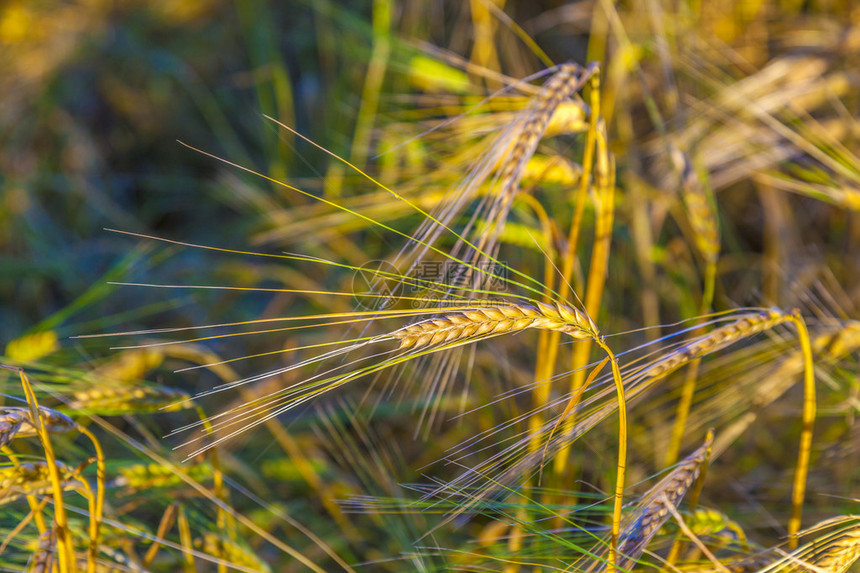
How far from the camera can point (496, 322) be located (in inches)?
15.9

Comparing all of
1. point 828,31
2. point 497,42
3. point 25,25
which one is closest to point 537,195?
point 497,42

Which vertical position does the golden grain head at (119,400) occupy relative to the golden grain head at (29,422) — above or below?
below

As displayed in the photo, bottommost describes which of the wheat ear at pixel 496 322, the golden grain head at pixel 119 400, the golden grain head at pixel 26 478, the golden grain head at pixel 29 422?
the golden grain head at pixel 26 478

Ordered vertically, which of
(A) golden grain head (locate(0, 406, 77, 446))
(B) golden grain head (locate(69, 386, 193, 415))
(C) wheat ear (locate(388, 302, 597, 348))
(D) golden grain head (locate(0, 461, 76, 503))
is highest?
(C) wheat ear (locate(388, 302, 597, 348))

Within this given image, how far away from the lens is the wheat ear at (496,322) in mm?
391

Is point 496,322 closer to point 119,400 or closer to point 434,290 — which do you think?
point 434,290

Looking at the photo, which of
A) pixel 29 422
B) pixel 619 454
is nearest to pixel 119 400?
pixel 29 422

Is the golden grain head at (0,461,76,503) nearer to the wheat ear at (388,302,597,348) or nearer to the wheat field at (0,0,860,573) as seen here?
the wheat field at (0,0,860,573)

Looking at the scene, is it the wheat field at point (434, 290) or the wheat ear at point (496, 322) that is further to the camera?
the wheat field at point (434, 290)

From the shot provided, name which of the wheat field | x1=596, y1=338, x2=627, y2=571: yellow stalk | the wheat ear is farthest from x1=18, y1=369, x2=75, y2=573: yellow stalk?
x1=596, y1=338, x2=627, y2=571: yellow stalk

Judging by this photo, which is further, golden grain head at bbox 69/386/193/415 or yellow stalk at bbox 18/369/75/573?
golden grain head at bbox 69/386/193/415

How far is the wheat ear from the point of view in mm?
391

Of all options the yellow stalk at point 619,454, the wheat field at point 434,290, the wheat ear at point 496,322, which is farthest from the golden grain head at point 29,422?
the yellow stalk at point 619,454

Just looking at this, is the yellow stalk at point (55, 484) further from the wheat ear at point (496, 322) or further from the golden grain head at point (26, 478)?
the wheat ear at point (496, 322)
